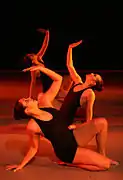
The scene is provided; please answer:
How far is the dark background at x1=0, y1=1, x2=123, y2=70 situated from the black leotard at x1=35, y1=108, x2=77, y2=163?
1428 cm

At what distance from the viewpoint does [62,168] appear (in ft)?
17.1

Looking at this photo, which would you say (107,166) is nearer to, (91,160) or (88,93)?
(91,160)

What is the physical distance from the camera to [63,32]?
23.5m

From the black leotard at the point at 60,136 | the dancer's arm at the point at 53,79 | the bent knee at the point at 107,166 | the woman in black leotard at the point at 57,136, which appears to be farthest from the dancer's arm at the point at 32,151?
the bent knee at the point at 107,166

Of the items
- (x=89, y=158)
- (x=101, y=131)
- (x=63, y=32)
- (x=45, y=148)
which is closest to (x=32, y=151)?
(x=89, y=158)

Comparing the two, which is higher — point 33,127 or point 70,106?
point 70,106

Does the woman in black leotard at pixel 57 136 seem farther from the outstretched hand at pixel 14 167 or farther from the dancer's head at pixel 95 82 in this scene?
the dancer's head at pixel 95 82

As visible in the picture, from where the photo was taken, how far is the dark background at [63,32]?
69.1 feet

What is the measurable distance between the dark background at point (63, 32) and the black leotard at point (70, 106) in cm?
1397

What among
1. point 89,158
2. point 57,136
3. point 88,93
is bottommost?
point 89,158

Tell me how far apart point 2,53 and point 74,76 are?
1664 centimetres

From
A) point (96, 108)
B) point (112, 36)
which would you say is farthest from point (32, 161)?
point (112, 36)

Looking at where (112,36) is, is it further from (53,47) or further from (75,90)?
(75,90)

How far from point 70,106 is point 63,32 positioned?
1840 cm
